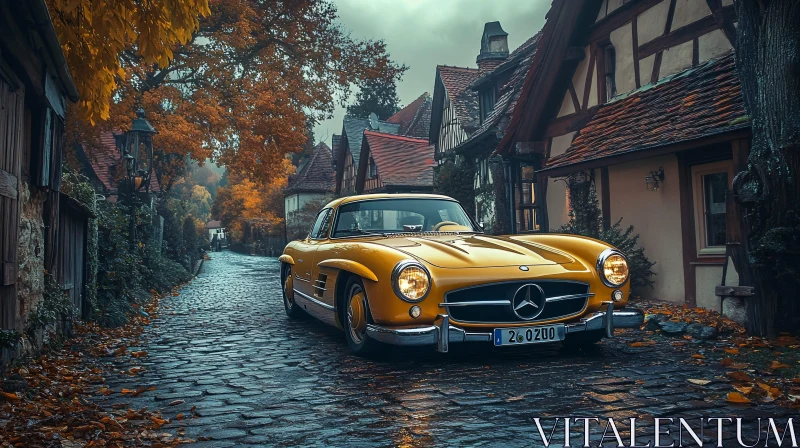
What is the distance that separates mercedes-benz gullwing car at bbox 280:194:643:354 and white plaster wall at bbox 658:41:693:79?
564 centimetres

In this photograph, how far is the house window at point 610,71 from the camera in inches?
521

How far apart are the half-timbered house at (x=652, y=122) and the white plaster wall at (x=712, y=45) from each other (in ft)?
0.05

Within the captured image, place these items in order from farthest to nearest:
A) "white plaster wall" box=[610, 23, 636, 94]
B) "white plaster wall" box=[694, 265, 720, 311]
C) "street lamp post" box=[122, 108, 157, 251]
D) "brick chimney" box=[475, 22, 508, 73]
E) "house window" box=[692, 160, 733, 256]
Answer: "brick chimney" box=[475, 22, 508, 73] < "street lamp post" box=[122, 108, 157, 251] < "white plaster wall" box=[610, 23, 636, 94] < "house window" box=[692, 160, 733, 256] < "white plaster wall" box=[694, 265, 720, 311]

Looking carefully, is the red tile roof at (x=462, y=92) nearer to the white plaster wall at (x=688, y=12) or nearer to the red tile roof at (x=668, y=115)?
the red tile roof at (x=668, y=115)

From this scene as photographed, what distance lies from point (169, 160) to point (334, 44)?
738cm

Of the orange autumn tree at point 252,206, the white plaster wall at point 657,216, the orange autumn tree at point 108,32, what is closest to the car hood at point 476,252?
the orange autumn tree at point 108,32

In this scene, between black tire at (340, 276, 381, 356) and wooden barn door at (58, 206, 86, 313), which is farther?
wooden barn door at (58, 206, 86, 313)

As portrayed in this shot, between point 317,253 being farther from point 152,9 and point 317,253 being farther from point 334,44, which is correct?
point 334,44

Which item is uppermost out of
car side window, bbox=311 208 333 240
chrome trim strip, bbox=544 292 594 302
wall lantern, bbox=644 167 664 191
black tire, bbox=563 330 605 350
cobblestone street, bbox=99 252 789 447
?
wall lantern, bbox=644 167 664 191

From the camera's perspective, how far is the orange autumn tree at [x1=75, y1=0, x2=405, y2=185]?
19.4m

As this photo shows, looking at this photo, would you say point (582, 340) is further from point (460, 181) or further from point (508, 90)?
point (460, 181)

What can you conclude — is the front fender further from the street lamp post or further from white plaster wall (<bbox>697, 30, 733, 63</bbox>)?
the street lamp post

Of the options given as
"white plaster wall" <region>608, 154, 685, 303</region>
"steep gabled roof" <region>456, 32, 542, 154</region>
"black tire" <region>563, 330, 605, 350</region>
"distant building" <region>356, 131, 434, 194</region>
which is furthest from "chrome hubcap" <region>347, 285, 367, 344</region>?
"distant building" <region>356, 131, 434, 194</region>

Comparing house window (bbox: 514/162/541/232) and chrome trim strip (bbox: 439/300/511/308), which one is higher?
house window (bbox: 514/162/541/232)
